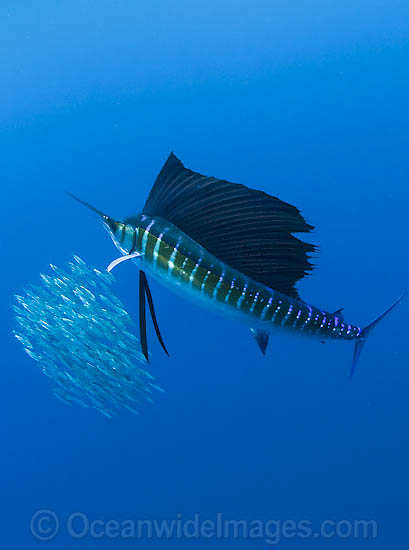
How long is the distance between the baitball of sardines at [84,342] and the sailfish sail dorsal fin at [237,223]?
97.2 inches

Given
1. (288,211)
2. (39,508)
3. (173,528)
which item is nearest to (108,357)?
(288,211)

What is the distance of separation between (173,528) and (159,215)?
19.5 ft

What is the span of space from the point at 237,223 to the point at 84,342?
109 inches

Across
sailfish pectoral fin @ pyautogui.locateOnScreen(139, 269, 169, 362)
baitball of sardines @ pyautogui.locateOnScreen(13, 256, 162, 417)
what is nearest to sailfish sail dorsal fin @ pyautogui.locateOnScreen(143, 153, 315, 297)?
sailfish pectoral fin @ pyautogui.locateOnScreen(139, 269, 169, 362)

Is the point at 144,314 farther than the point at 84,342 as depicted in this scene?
No

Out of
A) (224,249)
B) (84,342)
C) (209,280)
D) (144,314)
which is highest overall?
(84,342)

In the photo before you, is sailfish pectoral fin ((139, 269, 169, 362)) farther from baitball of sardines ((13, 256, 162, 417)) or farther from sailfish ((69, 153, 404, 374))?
baitball of sardines ((13, 256, 162, 417))

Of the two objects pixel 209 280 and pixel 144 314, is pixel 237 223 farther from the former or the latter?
pixel 144 314

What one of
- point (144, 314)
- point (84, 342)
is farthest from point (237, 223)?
point (84, 342)

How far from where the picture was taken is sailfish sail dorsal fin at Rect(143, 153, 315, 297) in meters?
2.30

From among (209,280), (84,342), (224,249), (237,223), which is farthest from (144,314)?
(84,342)

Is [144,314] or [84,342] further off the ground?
[84,342]

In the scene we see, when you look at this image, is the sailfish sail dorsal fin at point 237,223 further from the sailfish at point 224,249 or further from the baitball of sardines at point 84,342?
the baitball of sardines at point 84,342

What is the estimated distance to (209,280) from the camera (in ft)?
7.57
